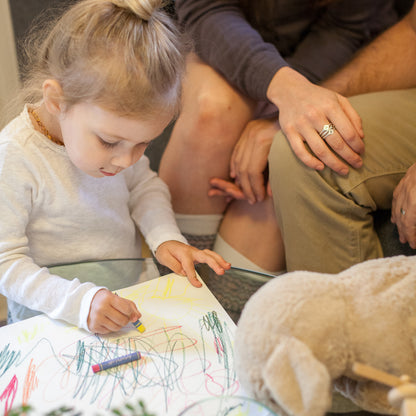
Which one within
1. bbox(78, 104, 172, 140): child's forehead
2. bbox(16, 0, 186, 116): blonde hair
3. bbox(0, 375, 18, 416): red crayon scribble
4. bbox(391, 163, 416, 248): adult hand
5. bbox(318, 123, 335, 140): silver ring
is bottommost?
bbox(0, 375, 18, 416): red crayon scribble

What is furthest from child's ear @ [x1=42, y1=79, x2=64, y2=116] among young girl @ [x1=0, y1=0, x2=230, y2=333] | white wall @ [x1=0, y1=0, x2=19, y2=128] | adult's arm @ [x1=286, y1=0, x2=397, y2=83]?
white wall @ [x1=0, y1=0, x2=19, y2=128]

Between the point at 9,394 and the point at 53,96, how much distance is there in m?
0.41

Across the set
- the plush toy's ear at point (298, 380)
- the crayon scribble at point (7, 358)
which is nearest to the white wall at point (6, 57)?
the crayon scribble at point (7, 358)

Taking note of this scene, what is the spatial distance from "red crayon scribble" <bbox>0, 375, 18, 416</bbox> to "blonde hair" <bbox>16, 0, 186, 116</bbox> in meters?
0.37

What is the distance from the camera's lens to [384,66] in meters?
Answer: 0.96

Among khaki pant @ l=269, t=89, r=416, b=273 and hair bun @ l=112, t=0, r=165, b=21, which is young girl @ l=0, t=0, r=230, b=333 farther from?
khaki pant @ l=269, t=89, r=416, b=273

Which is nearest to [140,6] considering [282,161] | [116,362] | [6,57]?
[282,161]

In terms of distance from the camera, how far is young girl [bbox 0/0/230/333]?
2.11ft

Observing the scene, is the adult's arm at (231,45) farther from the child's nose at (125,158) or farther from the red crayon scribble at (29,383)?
the red crayon scribble at (29,383)

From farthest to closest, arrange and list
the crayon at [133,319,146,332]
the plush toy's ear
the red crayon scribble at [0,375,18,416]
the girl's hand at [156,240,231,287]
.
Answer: the girl's hand at [156,240,231,287] → the crayon at [133,319,146,332] → the red crayon scribble at [0,375,18,416] → the plush toy's ear

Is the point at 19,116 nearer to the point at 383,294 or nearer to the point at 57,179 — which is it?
the point at 57,179

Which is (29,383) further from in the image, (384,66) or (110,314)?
(384,66)

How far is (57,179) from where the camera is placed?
762 millimetres

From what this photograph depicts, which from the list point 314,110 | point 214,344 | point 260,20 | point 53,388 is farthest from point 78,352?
point 260,20
